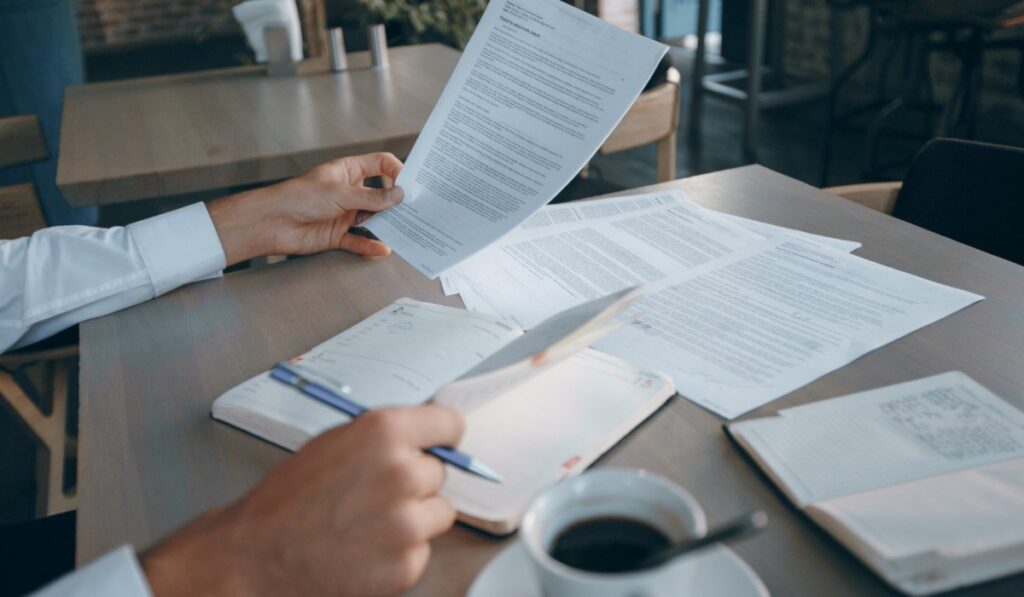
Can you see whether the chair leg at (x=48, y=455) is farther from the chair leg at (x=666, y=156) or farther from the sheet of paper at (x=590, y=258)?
the chair leg at (x=666, y=156)

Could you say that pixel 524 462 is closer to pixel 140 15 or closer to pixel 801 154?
pixel 801 154

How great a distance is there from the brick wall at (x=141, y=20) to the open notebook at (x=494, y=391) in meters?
8.18

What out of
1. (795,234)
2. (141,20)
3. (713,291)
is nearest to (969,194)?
(795,234)

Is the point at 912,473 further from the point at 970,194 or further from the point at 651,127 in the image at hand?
the point at 651,127

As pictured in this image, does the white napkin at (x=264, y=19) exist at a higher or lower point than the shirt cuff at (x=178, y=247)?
higher

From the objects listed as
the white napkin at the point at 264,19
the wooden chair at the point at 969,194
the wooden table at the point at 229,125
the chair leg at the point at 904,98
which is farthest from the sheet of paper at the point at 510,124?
the chair leg at the point at 904,98

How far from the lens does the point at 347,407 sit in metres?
0.71

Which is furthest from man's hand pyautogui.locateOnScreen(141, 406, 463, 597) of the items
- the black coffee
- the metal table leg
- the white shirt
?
the metal table leg

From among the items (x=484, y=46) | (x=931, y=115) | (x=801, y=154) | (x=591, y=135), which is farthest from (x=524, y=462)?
(x=931, y=115)

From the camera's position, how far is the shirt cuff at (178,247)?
1.01m

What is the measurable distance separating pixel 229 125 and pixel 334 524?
60.5 inches

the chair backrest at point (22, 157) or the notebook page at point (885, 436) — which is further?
the chair backrest at point (22, 157)

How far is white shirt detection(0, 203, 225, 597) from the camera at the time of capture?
3.22 ft

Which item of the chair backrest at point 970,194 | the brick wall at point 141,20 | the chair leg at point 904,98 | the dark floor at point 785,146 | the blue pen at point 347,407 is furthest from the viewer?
the brick wall at point 141,20
